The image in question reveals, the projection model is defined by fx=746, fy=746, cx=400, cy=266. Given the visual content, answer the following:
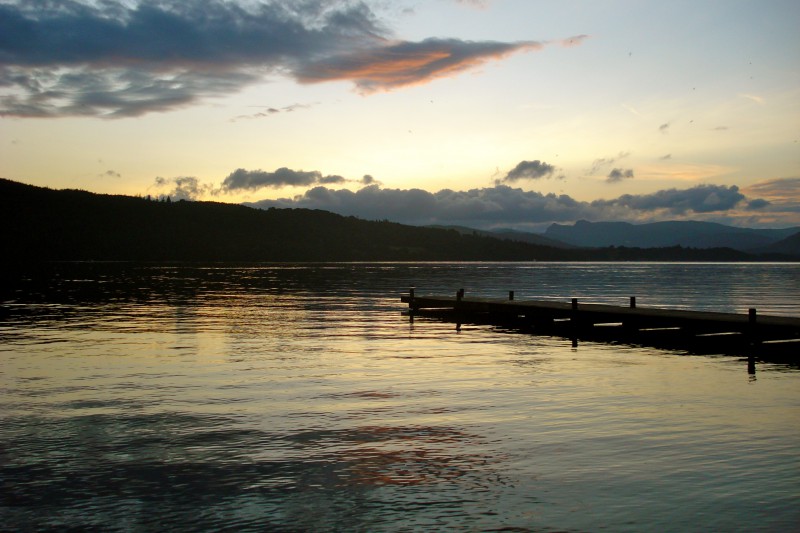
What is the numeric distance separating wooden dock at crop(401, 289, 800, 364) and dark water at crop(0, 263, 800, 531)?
464 cm

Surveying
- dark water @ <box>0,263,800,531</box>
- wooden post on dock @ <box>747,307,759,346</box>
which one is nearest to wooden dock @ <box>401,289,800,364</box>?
wooden post on dock @ <box>747,307,759,346</box>

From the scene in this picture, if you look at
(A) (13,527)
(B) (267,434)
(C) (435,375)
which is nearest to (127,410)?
(B) (267,434)

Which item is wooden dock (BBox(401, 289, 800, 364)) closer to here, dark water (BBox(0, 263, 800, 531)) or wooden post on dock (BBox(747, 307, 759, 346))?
wooden post on dock (BBox(747, 307, 759, 346))

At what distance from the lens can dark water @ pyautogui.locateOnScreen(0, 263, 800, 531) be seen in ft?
40.5

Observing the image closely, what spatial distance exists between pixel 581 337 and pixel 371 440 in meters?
28.6

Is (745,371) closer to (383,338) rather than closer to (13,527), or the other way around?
(383,338)

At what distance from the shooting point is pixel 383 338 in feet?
133

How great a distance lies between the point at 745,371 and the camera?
96.9 feet

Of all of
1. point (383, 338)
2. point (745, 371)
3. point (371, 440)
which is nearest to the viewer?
point (371, 440)

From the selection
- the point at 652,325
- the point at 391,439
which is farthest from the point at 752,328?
the point at 391,439

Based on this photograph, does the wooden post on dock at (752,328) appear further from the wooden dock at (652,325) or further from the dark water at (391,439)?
the dark water at (391,439)

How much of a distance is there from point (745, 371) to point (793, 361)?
200 inches

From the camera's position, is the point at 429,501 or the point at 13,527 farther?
the point at 429,501

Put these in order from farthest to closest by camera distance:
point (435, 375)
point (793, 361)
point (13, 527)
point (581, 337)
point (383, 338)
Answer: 1. point (581, 337)
2. point (383, 338)
3. point (793, 361)
4. point (435, 375)
5. point (13, 527)
